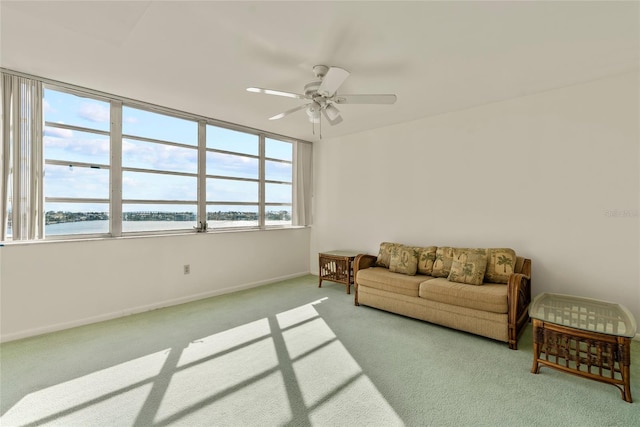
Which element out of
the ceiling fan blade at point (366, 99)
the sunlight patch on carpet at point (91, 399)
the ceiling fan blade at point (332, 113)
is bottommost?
the sunlight patch on carpet at point (91, 399)

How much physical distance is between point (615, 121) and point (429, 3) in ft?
8.40

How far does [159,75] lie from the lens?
301cm

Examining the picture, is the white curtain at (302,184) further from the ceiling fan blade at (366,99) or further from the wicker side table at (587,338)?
the wicker side table at (587,338)

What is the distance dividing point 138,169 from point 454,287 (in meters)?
4.16

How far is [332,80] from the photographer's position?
248 centimetres

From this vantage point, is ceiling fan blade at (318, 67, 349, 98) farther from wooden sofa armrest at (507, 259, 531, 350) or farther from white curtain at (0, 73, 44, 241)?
white curtain at (0, 73, 44, 241)

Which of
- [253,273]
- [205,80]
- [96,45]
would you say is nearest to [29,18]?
[96,45]

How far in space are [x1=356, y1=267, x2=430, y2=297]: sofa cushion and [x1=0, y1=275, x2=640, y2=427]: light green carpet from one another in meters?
0.39

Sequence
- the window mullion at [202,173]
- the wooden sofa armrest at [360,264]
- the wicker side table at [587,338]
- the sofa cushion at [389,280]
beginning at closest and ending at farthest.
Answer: the wicker side table at [587,338]
the sofa cushion at [389,280]
the wooden sofa armrest at [360,264]
the window mullion at [202,173]

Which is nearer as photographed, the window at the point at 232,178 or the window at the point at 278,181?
the window at the point at 232,178

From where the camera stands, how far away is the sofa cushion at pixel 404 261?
385 cm

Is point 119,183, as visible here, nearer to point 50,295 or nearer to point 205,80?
point 50,295

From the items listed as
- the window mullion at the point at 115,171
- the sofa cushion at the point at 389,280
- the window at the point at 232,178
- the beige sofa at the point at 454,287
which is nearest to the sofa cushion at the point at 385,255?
the beige sofa at the point at 454,287

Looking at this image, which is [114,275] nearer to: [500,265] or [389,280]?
[389,280]
